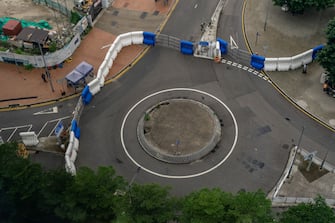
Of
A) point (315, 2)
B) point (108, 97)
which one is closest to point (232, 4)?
point (315, 2)

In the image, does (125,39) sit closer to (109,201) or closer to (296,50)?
(296,50)

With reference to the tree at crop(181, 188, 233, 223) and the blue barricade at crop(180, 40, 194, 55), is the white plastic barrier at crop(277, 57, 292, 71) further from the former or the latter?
the tree at crop(181, 188, 233, 223)

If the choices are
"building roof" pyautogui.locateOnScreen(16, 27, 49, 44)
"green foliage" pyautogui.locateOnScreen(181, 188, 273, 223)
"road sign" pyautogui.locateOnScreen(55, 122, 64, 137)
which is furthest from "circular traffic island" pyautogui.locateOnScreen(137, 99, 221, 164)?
"building roof" pyautogui.locateOnScreen(16, 27, 49, 44)

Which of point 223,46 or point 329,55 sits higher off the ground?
point 329,55

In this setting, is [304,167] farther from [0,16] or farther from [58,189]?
[0,16]

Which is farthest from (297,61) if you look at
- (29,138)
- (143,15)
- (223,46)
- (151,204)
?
(29,138)

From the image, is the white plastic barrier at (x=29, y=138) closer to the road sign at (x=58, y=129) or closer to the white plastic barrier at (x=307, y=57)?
the road sign at (x=58, y=129)
